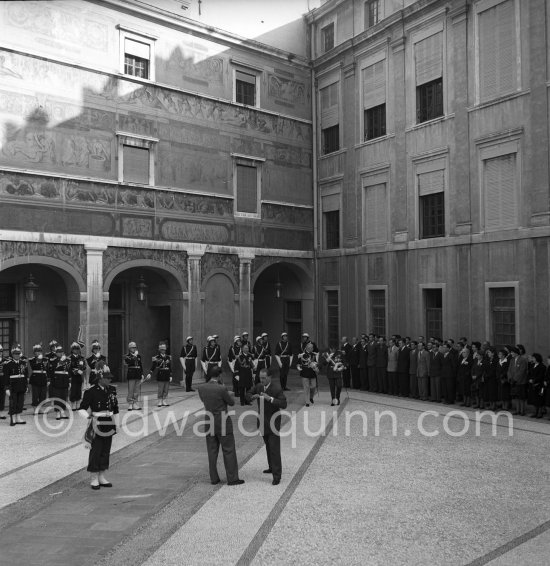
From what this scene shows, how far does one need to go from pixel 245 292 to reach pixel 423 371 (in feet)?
26.8

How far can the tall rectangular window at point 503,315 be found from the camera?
18.8 metres

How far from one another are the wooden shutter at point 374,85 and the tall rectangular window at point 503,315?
8.78m

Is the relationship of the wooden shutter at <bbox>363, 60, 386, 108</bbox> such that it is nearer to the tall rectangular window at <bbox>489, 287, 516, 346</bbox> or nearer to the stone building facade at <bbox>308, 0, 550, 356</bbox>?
the stone building facade at <bbox>308, 0, 550, 356</bbox>

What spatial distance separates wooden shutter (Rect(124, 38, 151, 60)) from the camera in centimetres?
2164

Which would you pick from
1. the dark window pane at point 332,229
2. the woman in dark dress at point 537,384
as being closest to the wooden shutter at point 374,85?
the dark window pane at point 332,229

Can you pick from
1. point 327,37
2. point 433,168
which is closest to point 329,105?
point 327,37

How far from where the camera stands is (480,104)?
1969 cm

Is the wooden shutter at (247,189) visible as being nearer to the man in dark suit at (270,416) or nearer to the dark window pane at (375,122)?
the dark window pane at (375,122)

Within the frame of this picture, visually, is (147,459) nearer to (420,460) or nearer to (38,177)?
(420,460)

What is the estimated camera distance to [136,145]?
2162 cm

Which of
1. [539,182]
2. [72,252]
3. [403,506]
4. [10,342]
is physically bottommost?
[403,506]

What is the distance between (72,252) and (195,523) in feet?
44.1

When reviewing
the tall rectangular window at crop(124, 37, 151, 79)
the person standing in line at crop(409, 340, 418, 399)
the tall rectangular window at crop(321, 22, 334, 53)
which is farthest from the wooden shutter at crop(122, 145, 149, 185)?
the person standing in line at crop(409, 340, 418, 399)

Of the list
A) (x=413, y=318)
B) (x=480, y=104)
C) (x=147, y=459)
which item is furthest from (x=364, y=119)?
(x=147, y=459)
